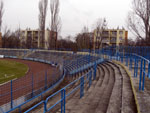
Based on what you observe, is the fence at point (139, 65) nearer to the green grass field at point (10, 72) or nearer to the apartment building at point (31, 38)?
the green grass field at point (10, 72)

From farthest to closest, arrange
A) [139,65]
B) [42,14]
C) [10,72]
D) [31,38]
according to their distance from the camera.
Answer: [31,38] → [42,14] → [10,72] → [139,65]

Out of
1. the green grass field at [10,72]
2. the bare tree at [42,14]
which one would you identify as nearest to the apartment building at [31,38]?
the bare tree at [42,14]

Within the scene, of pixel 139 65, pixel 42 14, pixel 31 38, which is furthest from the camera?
pixel 31 38

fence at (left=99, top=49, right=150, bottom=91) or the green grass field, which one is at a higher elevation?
fence at (left=99, top=49, right=150, bottom=91)

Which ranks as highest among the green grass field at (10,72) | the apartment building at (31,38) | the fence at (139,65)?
the apartment building at (31,38)

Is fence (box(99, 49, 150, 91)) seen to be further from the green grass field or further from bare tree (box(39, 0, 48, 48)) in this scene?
bare tree (box(39, 0, 48, 48))

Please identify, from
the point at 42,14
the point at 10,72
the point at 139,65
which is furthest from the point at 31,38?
the point at 139,65

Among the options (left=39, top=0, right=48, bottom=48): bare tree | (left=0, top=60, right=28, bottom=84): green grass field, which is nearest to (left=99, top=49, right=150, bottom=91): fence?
(left=0, top=60, right=28, bottom=84): green grass field

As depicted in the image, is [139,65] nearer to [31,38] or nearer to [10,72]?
[10,72]

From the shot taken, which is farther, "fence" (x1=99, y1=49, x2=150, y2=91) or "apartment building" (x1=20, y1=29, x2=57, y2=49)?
Answer: "apartment building" (x1=20, y1=29, x2=57, y2=49)

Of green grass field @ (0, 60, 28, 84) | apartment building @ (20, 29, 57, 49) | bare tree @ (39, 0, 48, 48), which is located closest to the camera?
green grass field @ (0, 60, 28, 84)

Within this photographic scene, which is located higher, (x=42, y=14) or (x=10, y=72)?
(x=42, y=14)

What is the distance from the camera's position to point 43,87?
9.70m

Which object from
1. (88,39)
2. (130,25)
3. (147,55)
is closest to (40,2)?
(88,39)
